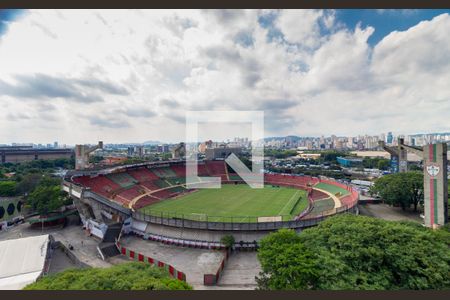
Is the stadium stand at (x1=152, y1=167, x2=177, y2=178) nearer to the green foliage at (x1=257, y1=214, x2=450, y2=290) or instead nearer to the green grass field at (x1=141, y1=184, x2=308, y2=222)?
the green grass field at (x1=141, y1=184, x2=308, y2=222)

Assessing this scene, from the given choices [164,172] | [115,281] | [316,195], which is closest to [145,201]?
[164,172]

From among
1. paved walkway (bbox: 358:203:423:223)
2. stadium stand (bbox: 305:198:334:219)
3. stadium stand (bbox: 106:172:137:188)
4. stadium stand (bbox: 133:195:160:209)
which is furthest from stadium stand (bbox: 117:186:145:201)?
paved walkway (bbox: 358:203:423:223)

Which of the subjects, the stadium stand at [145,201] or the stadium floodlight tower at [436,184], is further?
the stadium stand at [145,201]

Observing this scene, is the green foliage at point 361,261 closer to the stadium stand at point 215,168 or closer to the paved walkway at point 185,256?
the paved walkway at point 185,256

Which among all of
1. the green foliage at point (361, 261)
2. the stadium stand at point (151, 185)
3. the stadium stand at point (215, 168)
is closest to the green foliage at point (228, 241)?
the green foliage at point (361, 261)

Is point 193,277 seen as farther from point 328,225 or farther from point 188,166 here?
point 188,166
